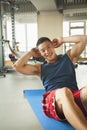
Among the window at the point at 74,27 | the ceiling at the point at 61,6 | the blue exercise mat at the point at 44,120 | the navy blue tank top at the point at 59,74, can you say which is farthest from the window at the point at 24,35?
the navy blue tank top at the point at 59,74

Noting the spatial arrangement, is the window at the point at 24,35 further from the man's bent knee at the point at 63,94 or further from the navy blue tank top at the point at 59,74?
the man's bent knee at the point at 63,94

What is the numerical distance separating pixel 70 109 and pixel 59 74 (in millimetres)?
556

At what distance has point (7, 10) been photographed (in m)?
9.13

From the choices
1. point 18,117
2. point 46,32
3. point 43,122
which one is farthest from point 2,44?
point 43,122

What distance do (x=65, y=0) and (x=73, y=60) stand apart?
21.2 feet

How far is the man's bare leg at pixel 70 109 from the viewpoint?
167 cm

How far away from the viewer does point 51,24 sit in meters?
9.18

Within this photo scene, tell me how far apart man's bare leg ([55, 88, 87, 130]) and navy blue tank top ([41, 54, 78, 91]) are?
295mm

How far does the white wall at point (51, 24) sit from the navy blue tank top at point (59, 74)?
273 inches

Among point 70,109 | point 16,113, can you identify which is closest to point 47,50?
point 70,109

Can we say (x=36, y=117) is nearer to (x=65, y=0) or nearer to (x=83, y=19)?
(x=65, y=0)

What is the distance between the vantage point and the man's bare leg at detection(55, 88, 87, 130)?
1.67 m

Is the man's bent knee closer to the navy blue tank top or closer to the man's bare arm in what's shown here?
the navy blue tank top

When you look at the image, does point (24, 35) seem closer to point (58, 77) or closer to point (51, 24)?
point (51, 24)
